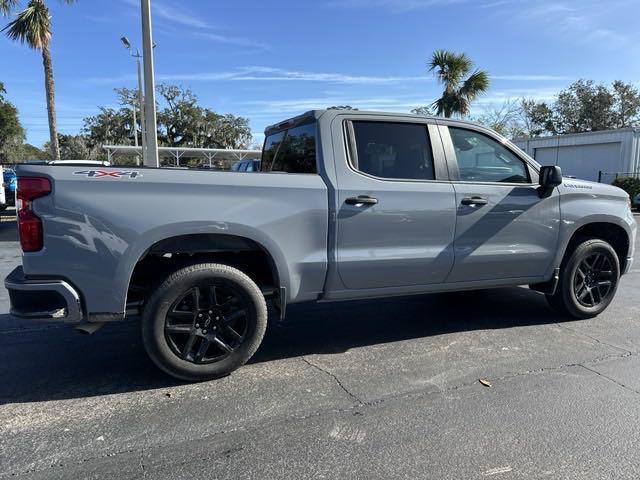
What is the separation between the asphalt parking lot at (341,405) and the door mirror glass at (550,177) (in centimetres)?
143

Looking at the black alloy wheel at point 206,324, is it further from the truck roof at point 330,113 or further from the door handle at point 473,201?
the door handle at point 473,201

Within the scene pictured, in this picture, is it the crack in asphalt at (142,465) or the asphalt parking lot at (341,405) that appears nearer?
the crack in asphalt at (142,465)

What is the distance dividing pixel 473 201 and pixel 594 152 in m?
29.1

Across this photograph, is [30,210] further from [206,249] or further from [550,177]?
[550,177]

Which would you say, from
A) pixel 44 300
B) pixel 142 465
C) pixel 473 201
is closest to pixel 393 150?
pixel 473 201

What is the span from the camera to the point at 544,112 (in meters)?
51.4

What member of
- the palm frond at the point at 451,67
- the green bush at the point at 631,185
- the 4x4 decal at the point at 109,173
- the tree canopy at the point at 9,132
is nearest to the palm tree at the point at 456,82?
the palm frond at the point at 451,67

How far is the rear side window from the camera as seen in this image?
4.28 metres

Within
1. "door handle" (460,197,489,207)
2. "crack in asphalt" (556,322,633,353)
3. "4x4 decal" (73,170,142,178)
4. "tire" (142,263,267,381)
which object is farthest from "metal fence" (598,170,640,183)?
"4x4 decal" (73,170,142,178)

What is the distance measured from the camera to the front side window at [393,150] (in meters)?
4.27

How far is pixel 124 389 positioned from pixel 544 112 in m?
54.9

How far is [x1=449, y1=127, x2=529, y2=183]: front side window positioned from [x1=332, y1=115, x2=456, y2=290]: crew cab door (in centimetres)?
24

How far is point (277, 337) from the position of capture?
4.91 meters

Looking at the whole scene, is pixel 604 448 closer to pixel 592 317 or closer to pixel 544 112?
pixel 592 317
